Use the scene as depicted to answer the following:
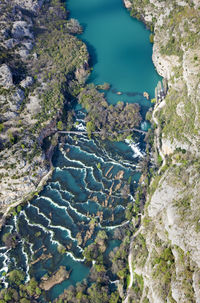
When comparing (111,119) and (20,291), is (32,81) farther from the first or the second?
(20,291)

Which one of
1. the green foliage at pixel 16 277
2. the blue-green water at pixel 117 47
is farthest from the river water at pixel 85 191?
the green foliage at pixel 16 277

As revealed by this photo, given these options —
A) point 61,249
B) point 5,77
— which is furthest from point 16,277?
point 5,77

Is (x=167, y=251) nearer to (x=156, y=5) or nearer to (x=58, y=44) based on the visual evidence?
(x=58, y=44)

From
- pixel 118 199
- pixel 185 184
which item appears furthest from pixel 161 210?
pixel 118 199

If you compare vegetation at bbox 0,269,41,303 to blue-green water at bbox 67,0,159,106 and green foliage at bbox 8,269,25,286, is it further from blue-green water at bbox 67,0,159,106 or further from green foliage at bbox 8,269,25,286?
blue-green water at bbox 67,0,159,106

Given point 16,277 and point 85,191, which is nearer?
point 16,277

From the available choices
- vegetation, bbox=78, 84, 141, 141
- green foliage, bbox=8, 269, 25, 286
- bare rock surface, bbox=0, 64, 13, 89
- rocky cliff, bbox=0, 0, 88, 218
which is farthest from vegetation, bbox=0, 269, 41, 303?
bare rock surface, bbox=0, 64, 13, 89

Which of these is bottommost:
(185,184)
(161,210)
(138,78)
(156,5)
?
(161,210)
